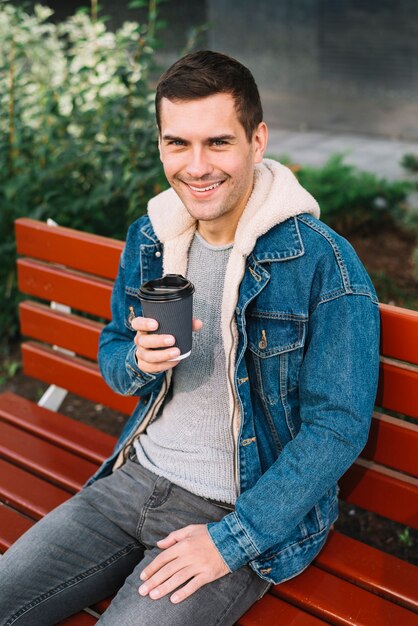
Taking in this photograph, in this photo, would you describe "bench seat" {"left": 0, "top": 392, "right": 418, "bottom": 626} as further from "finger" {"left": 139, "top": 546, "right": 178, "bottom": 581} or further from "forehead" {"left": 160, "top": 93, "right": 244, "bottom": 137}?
"forehead" {"left": 160, "top": 93, "right": 244, "bottom": 137}

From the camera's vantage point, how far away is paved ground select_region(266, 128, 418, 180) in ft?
30.4

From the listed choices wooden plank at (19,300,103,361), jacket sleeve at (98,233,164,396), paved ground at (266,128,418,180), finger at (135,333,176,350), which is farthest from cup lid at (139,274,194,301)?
paved ground at (266,128,418,180)

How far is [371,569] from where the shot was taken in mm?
2389

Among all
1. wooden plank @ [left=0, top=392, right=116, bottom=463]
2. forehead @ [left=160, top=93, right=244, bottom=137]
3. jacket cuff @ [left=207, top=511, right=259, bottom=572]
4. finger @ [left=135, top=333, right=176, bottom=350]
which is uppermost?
forehead @ [left=160, top=93, right=244, bottom=137]

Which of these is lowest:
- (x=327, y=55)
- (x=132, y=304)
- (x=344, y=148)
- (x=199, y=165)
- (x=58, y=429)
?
(x=327, y=55)

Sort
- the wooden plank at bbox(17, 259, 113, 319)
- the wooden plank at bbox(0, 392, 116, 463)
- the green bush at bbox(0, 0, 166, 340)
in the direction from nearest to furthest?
the wooden plank at bbox(0, 392, 116, 463) → the wooden plank at bbox(17, 259, 113, 319) → the green bush at bbox(0, 0, 166, 340)

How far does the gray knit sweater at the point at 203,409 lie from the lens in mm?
2375

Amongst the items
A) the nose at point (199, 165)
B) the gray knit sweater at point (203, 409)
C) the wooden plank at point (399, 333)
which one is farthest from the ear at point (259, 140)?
the wooden plank at point (399, 333)

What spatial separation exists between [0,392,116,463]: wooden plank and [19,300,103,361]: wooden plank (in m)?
0.27

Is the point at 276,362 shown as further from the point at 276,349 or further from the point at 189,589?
the point at 189,589

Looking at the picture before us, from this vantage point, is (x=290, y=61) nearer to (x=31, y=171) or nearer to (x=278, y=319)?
(x=31, y=171)

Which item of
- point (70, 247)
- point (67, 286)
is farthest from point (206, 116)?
point (67, 286)

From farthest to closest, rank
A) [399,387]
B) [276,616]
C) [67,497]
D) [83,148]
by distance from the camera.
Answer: [83,148], [67,497], [399,387], [276,616]

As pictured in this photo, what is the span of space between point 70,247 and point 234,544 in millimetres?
1494
